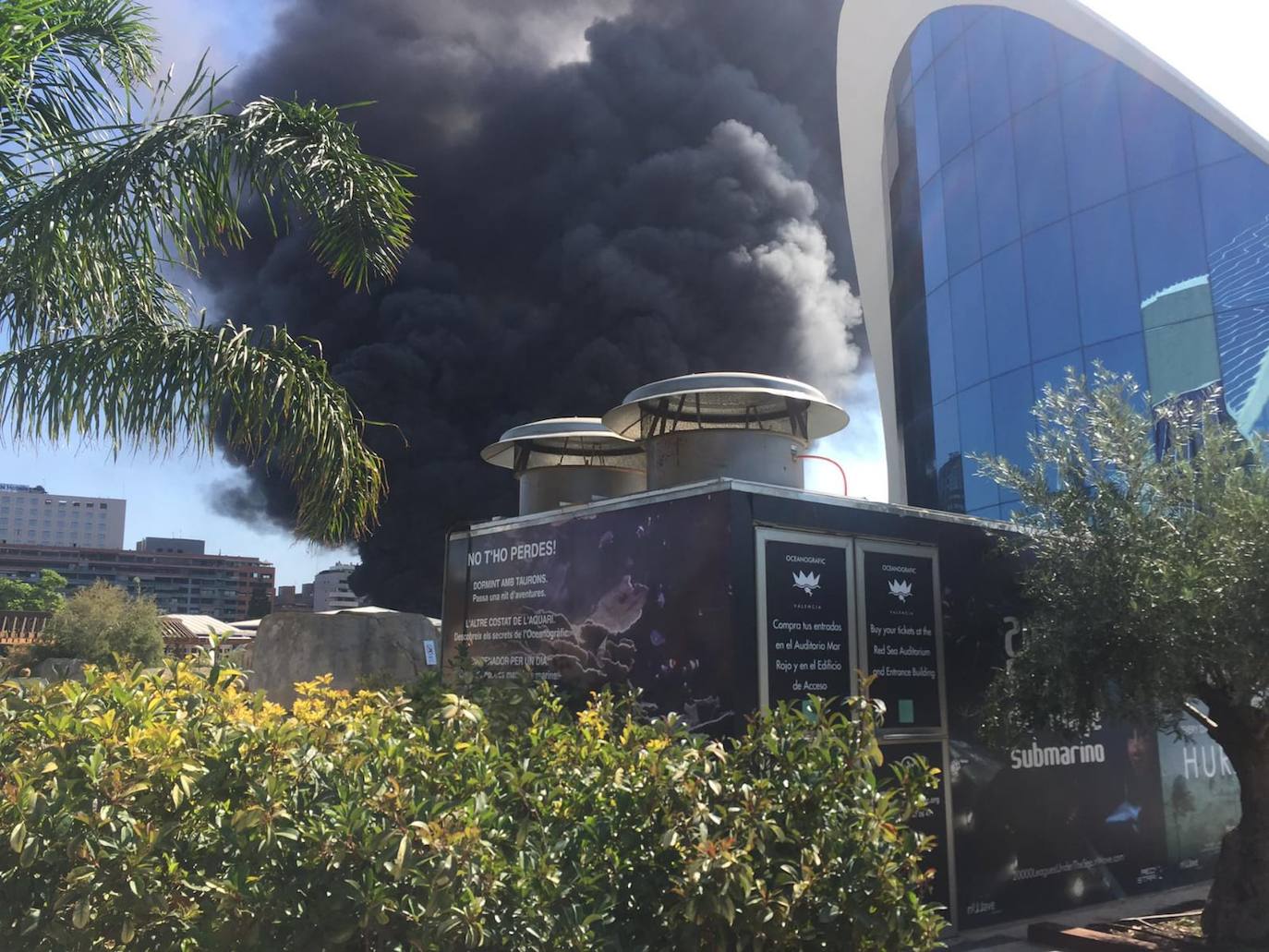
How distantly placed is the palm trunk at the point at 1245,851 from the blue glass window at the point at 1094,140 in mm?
18244

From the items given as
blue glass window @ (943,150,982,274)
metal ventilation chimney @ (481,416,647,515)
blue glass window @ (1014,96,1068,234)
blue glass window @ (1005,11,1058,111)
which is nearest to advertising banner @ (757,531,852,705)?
metal ventilation chimney @ (481,416,647,515)

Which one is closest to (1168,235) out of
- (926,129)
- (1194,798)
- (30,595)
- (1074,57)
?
(1074,57)

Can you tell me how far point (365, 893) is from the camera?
2.49m

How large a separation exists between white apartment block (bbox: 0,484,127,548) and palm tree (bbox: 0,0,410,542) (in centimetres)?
18871

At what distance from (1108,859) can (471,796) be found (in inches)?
248

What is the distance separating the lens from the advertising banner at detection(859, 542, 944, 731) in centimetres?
630

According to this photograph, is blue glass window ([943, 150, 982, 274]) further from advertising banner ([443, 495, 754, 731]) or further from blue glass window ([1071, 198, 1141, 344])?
advertising banner ([443, 495, 754, 731])

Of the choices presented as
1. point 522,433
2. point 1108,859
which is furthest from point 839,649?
point 522,433

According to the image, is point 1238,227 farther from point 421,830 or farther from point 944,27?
point 421,830

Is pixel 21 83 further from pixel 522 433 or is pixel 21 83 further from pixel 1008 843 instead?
pixel 1008 843

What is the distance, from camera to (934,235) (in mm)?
27656

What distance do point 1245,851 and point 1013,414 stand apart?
60.6ft

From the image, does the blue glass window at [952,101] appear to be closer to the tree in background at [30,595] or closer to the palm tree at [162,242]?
the palm tree at [162,242]

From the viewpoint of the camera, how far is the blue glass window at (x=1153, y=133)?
68.5 feet
